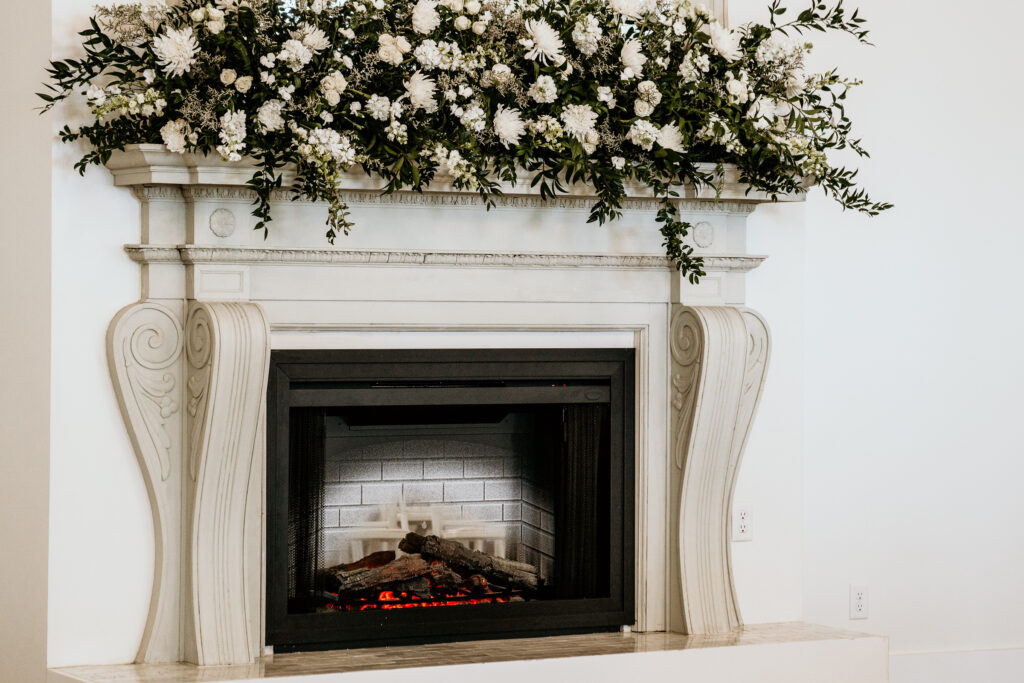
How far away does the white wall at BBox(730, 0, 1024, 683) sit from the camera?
3.61 meters

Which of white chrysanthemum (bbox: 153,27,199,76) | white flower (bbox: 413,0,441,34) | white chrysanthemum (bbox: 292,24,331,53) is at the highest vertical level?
white flower (bbox: 413,0,441,34)

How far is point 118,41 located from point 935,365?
2.46 m

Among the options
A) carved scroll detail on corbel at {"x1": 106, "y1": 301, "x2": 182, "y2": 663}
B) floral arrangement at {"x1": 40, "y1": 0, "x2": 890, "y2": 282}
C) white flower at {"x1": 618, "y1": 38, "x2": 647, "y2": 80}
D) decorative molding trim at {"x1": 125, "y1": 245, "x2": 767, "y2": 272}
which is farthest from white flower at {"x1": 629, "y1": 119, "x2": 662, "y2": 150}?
carved scroll detail on corbel at {"x1": 106, "y1": 301, "x2": 182, "y2": 663}

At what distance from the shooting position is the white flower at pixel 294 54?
2.69 metres

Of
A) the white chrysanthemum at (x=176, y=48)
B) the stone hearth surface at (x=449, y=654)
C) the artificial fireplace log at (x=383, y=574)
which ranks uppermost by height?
the white chrysanthemum at (x=176, y=48)

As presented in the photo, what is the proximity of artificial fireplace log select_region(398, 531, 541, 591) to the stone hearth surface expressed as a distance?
0.61 ft

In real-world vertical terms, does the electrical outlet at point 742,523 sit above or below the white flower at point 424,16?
below

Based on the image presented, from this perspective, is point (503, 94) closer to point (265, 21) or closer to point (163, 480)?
point (265, 21)

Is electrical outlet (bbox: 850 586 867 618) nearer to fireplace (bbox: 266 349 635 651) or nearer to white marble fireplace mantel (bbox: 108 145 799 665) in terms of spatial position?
white marble fireplace mantel (bbox: 108 145 799 665)

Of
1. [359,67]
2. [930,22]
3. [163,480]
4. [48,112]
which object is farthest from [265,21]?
[930,22]

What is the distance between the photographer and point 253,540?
3.02 meters

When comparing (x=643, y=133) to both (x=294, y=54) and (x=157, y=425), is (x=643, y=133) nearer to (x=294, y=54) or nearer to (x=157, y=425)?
(x=294, y=54)

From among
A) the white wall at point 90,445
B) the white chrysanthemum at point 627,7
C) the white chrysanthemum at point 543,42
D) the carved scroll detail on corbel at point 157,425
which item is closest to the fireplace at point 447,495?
the carved scroll detail on corbel at point 157,425

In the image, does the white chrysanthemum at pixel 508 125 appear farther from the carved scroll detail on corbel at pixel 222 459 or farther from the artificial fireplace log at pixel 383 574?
the artificial fireplace log at pixel 383 574
